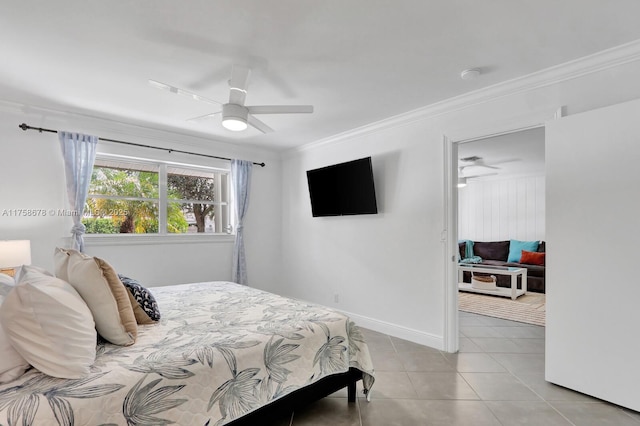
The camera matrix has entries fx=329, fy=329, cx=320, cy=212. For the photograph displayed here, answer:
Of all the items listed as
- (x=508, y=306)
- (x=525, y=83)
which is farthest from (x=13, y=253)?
(x=508, y=306)

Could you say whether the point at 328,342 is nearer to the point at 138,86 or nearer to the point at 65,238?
Answer: the point at 138,86

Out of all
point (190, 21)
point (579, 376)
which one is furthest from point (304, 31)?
point (579, 376)

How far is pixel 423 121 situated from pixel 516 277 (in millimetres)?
3743

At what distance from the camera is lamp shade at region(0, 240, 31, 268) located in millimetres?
2721

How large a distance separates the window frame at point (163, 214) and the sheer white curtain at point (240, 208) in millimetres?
114

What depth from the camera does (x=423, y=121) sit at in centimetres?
350

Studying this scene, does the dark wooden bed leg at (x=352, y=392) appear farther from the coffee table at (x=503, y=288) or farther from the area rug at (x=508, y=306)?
the coffee table at (x=503, y=288)

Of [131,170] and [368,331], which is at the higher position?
[131,170]

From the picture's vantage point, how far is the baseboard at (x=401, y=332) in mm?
3346

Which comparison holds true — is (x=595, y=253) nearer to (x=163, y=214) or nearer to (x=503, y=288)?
(x=503, y=288)

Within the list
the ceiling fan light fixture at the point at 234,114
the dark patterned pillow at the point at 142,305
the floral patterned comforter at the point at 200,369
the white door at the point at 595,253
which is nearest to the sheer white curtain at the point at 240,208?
the floral patterned comforter at the point at 200,369

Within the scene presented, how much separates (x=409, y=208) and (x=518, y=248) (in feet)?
15.8

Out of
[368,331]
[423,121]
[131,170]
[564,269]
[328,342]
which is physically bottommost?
[368,331]

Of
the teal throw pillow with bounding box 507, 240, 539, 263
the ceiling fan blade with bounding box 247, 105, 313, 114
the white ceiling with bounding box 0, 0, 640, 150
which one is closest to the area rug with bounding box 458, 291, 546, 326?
the teal throw pillow with bounding box 507, 240, 539, 263
